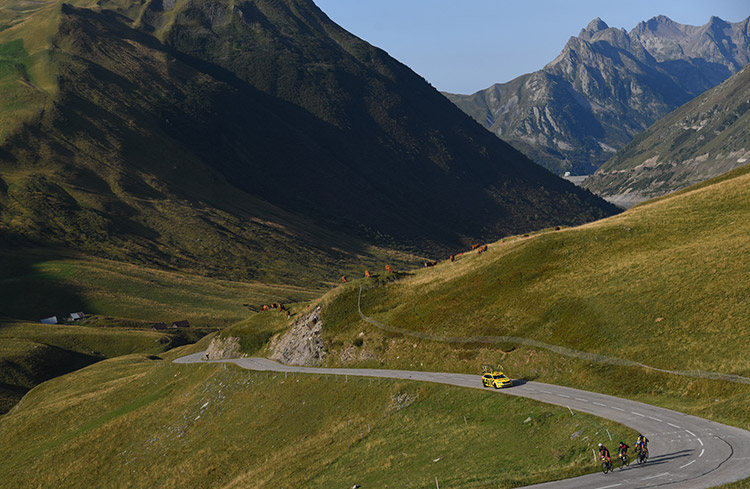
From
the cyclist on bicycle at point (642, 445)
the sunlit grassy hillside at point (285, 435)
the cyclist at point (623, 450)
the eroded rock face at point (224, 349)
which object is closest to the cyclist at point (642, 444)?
the cyclist on bicycle at point (642, 445)

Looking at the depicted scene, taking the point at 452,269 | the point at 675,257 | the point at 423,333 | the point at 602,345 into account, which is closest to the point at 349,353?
the point at 423,333

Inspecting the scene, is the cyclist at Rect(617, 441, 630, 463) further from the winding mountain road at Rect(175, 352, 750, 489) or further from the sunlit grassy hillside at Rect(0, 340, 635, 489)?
the sunlit grassy hillside at Rect(0, 340, 635, 489)

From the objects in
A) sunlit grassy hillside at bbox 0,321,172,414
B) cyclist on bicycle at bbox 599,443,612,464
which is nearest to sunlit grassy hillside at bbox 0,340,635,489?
cyclist on bicycle at bbox 599,443,612,464

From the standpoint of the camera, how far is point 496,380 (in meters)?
63.3

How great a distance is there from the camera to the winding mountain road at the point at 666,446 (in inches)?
1443

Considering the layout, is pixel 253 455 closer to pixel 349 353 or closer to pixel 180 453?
pixel 180 453

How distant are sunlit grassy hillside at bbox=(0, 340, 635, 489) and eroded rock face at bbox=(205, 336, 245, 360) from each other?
24.2ft

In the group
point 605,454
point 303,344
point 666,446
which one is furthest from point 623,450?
point 303,344

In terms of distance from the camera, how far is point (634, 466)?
4000cm

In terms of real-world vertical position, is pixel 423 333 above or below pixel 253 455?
above

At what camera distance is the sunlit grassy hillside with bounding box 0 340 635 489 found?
4888 cm

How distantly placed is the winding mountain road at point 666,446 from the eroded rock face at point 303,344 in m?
41.0

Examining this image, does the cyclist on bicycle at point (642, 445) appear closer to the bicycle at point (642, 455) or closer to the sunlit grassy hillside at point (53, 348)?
the bicycle at point (642, 455)

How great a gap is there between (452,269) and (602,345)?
140 feet
